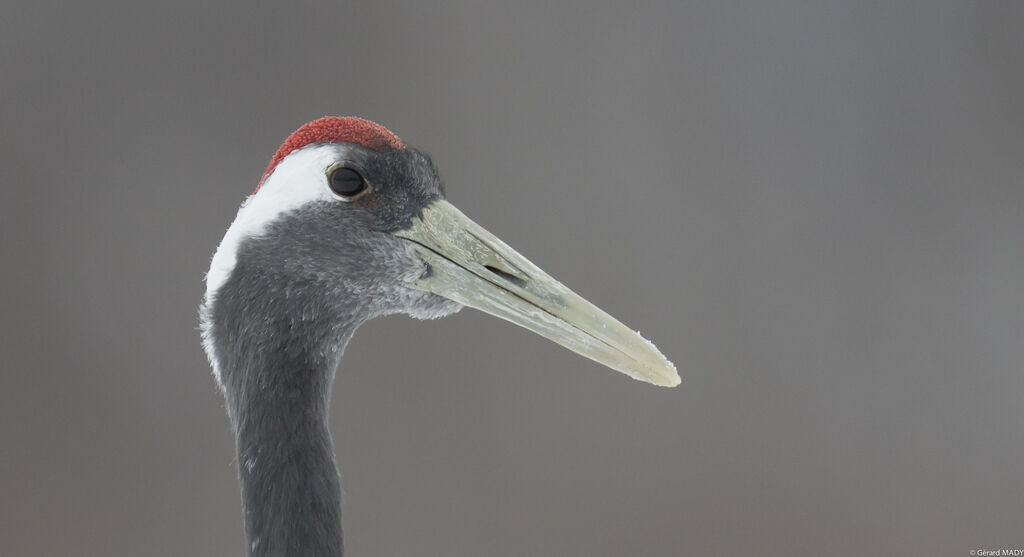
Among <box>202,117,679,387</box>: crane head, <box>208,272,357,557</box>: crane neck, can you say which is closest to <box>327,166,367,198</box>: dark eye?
<box>202,117,679,387</box>: crane head

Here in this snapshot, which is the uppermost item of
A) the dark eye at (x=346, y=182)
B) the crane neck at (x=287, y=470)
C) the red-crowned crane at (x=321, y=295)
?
the dark eye at (x=346, y=182)

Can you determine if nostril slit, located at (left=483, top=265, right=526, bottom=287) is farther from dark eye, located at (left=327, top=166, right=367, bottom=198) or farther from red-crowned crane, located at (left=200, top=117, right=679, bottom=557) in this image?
dark eye, located at (left=327, top=166, right=367, bottom=198)

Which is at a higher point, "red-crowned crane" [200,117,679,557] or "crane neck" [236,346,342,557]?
"red-crowned crane" [200,117,679,557]

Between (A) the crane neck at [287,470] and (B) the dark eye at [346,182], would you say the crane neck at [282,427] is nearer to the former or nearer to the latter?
(A) the crane neck at [287,470]

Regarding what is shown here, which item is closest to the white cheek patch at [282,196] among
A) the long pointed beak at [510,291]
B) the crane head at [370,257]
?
the crane head at [370,257]

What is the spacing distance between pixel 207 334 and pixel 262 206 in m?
0.16

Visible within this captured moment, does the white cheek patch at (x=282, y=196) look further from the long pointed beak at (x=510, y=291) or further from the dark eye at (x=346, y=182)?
the long pointed beak at (x=510, y=291)

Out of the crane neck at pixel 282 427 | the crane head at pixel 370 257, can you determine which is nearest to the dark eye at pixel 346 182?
the crane head at pixel 370 257

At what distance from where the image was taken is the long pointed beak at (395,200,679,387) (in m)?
1.07

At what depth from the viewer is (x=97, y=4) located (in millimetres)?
1755

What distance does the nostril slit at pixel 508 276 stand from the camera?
1090 mm

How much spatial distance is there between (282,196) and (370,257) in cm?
12

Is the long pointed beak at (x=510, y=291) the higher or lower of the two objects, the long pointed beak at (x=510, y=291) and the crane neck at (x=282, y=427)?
the higher

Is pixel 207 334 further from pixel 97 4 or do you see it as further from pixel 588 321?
pixel 97 4
